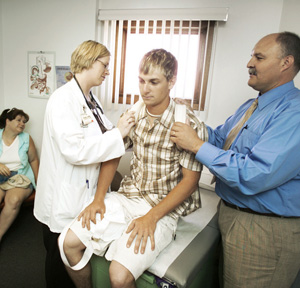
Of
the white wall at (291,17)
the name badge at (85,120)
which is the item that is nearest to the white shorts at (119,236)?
the name badge at (85,120)

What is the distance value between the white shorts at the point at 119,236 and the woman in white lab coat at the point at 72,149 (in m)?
0.20

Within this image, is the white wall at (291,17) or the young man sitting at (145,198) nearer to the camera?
the young man sitting at (145,198)

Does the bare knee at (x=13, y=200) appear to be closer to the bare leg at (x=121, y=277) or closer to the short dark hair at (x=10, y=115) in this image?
the short dark hair at (x=10, y=115)

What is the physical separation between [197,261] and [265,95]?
3.17 ft

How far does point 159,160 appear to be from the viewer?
142cm

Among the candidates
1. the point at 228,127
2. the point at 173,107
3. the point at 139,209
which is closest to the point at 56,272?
the point at 139,209

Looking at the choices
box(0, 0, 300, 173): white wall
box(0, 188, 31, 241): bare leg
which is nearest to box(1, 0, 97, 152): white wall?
box(0, 0, 300, 173): white wall

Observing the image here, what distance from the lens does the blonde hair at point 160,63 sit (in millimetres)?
1310

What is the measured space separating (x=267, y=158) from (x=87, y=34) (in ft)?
7.74

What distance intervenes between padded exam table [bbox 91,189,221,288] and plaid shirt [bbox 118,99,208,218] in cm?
17

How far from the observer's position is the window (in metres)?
2.29

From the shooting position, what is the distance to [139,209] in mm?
1411

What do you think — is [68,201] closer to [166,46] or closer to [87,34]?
[166,46]

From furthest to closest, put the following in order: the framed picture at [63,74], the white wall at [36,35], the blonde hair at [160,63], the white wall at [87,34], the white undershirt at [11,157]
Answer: the framed picture at [63,74] → the white wall at [36,35] → the white undershirt at [11,157] → the white wall at [87,34] → the blonde hair at [160,63]
